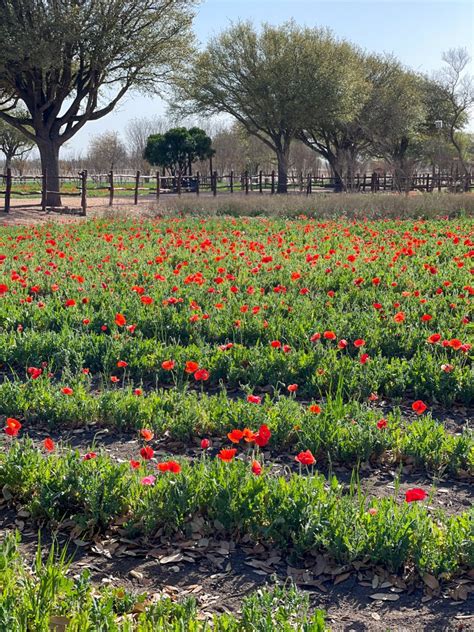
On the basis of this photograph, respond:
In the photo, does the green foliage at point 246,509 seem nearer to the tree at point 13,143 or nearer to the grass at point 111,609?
the grass at point 111,609

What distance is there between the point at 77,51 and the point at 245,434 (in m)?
26.7

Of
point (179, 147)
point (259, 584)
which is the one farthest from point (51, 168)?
point (259, 584)

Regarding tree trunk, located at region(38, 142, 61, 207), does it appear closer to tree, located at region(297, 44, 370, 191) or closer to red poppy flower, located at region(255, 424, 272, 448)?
tree, located at region(297, 44, 370, 191)

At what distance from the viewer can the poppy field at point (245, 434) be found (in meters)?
3.16

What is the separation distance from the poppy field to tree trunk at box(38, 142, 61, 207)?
20875 millimetres

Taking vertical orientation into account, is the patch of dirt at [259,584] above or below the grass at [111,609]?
below

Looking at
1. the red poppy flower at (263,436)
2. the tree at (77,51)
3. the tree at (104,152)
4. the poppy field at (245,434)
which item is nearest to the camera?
the poppy field at (245,434)

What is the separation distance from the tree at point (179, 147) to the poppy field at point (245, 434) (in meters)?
43.2

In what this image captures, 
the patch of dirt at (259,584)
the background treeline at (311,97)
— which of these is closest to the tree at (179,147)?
the background treeline at (311,97)

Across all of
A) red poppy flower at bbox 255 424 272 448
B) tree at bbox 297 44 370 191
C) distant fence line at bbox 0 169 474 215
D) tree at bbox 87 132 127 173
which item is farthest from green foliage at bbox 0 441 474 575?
tree at bbox 87 132 127 173

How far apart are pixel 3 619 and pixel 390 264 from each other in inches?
306

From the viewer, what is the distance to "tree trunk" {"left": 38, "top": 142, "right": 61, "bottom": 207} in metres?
29.0

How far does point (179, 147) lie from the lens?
5125cm

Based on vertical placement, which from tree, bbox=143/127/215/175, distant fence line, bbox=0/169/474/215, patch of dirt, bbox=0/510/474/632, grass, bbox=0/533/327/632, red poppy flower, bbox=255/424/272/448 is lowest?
patch of dirt, bbox=0/510/474/632
